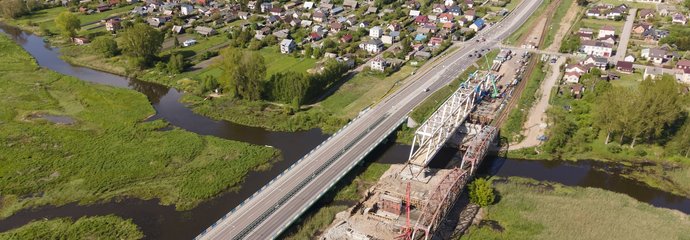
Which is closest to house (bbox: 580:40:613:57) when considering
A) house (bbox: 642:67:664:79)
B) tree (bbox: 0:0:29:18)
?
house (bbox: 642:67:664:79)

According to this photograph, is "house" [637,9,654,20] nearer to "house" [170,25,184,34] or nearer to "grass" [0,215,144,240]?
"house" [170,25,184,34]

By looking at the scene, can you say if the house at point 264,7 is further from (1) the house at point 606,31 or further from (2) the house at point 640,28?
(2) the house at point 640,28

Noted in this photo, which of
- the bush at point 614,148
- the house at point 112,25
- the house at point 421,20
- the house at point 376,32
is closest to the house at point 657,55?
the bush at point 614,148

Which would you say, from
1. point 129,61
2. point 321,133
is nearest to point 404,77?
point 321,133

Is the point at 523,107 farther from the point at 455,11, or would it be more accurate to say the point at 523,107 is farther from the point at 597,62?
the point at 455,11

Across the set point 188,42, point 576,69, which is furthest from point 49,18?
point 576,69
